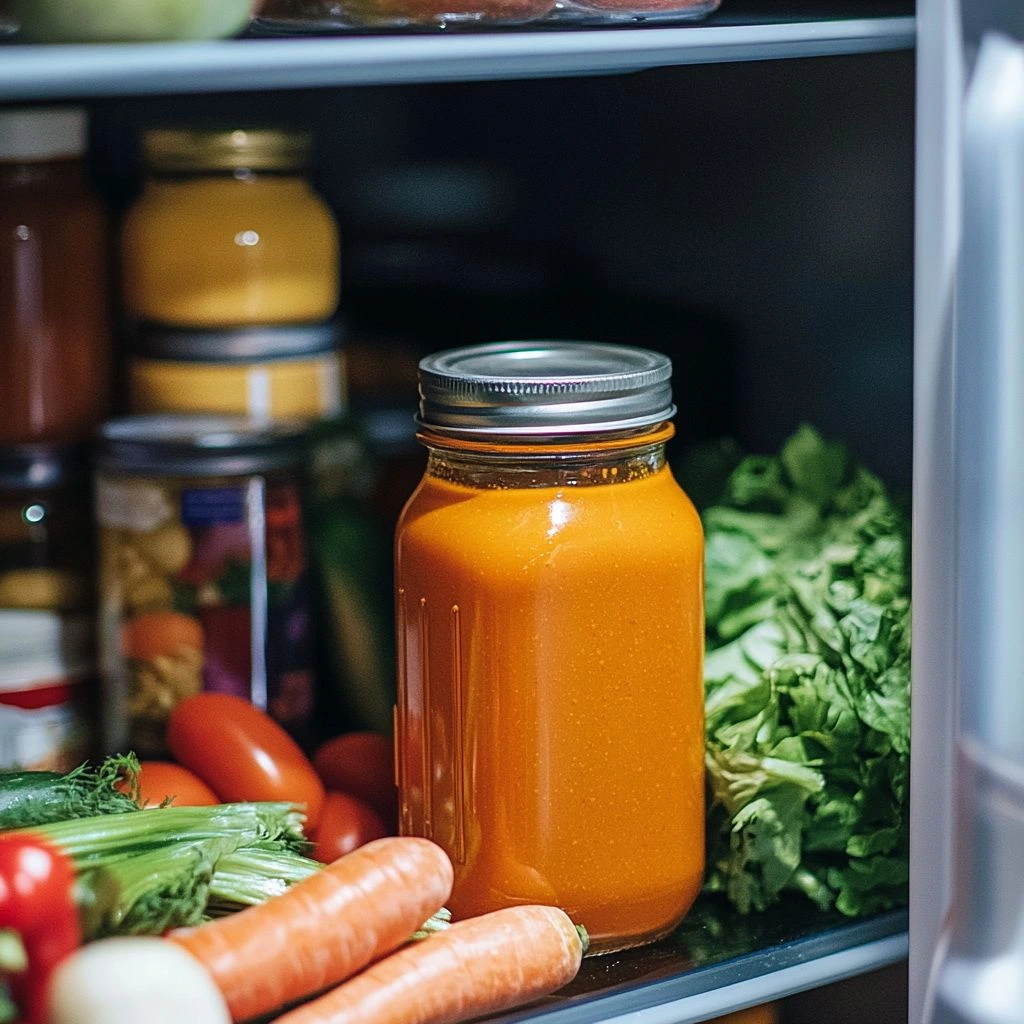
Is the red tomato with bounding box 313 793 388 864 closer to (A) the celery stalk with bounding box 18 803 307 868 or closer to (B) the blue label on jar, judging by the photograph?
(A) the celery stalk with bounding box 18 803 307 868

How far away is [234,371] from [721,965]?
58 cm

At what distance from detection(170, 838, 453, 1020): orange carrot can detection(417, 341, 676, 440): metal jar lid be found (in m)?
0.24

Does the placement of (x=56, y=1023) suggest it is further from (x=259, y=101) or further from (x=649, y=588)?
(x=259, y=101)

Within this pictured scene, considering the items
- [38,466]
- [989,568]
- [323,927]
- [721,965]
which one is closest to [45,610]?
[38,466]

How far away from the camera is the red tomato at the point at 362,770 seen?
110 centimetres

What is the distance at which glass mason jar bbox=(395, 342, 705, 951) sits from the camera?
0.87 m

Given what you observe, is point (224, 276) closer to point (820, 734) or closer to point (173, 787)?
point (173, 787)

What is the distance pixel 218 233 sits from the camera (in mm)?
1187

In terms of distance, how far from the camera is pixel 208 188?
1196 mm

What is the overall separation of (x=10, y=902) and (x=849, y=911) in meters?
0.50

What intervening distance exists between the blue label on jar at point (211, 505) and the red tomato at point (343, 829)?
22 cm

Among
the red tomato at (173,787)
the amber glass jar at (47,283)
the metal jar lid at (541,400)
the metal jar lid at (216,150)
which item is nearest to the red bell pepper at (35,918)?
the red tomato at (173,787)

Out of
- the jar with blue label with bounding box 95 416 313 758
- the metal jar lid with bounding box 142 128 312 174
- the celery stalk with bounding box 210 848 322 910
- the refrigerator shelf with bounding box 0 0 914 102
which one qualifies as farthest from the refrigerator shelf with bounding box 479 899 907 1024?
the metal jar lid with bounding box 142 128 312 174

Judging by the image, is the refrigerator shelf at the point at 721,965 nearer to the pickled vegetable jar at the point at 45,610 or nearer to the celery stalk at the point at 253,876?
the celery stalk at the point at 253,876
